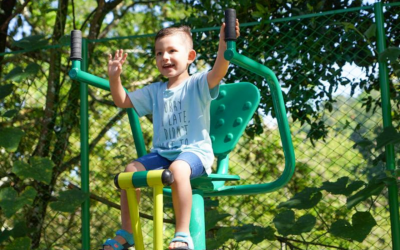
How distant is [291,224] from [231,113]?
69cm

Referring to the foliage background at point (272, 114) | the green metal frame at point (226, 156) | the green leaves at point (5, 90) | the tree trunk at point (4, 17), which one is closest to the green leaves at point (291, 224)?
the foliage background at point (272, 114)

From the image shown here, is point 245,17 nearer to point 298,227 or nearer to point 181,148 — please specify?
point 298,227

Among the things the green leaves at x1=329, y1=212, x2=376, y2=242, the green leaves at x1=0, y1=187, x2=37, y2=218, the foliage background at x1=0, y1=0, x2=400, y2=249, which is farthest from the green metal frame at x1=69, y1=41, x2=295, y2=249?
the green leaves at x1=0, y1=187, x2=37, y2=218

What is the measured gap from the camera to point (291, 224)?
8.82ft

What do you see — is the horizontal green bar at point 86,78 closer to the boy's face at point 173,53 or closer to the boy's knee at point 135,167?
the boy's face at point 173,53

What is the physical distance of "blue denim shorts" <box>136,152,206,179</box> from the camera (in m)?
1.95

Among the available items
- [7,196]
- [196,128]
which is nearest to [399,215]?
[196,128]

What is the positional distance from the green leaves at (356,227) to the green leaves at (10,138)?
1.56 meters

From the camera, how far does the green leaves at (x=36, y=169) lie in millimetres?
3014

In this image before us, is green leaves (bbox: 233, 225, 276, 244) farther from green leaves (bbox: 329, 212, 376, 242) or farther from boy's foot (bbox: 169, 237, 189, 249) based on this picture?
boy's foot (bbox: 169, 237, 189, 249)

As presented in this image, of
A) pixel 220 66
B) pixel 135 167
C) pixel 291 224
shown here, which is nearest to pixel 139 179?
pixel 135 167

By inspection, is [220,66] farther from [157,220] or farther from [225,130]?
[157,220]

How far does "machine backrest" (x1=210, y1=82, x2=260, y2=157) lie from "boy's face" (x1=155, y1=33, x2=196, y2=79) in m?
0.21

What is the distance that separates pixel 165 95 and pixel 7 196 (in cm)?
125
